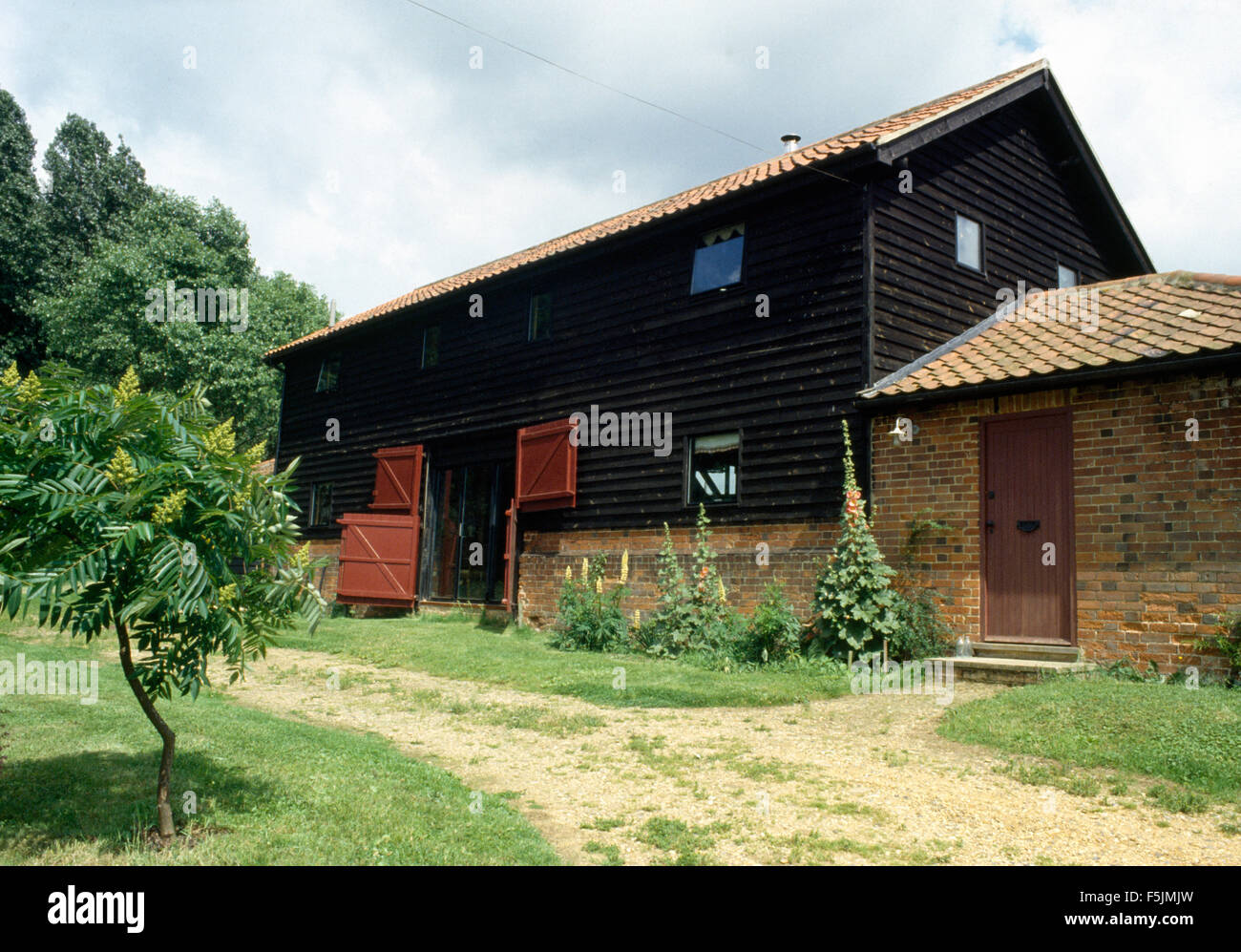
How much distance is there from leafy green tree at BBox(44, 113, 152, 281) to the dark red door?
34.5 meters

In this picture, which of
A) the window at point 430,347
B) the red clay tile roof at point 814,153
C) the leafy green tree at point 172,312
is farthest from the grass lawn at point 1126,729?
the leafy green tree at point 172,312

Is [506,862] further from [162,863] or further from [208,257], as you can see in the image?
[208,257]

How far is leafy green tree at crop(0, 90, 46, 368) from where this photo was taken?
32.2m

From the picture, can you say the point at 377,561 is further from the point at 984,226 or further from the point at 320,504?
the point at 984,226

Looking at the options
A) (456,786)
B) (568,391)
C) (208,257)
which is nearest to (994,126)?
(568,391)

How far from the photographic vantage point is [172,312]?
3095cm

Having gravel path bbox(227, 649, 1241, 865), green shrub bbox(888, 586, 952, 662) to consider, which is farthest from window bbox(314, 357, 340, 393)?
Result: green shrub bbox(888, 586, 952, 662)

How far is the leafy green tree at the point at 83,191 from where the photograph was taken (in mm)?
33469

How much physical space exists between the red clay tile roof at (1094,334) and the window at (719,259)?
3.05 m

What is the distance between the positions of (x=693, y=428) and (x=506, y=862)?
956 centimetres
